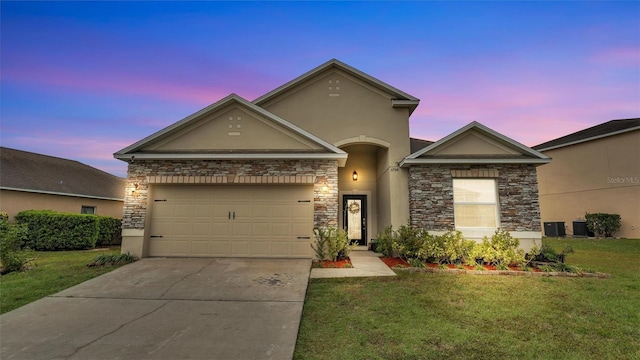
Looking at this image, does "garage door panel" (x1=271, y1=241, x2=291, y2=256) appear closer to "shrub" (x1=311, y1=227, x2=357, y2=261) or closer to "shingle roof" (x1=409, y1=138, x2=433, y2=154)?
"shrub" (x1=311, y1=227, x2=357, y2=261)

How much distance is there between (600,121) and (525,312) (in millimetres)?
22596

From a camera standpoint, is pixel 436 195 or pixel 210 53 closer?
pixel 436 195

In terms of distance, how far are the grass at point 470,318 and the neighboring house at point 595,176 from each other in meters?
12.7

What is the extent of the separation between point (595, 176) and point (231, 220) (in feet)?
69.9

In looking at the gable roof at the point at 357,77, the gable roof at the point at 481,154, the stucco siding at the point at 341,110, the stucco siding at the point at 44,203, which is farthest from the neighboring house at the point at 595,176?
the stucco siding at the point at 44,203

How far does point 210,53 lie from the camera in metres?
13.0

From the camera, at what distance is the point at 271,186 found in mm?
8820

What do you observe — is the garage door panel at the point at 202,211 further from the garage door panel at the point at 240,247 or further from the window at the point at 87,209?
the window at the point at 87,209

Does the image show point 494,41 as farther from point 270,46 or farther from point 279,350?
point 279,350

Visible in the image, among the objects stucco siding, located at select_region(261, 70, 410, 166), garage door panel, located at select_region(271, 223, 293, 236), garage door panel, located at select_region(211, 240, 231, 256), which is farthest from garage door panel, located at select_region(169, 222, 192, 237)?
stucco siding, located at select_region(261, 70, 410, 166)

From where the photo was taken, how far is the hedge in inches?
468

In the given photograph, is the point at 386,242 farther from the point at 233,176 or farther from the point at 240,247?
the point at 233,176

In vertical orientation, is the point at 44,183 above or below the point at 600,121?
below

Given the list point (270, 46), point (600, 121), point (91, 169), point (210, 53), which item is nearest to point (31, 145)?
point (91, 169)
